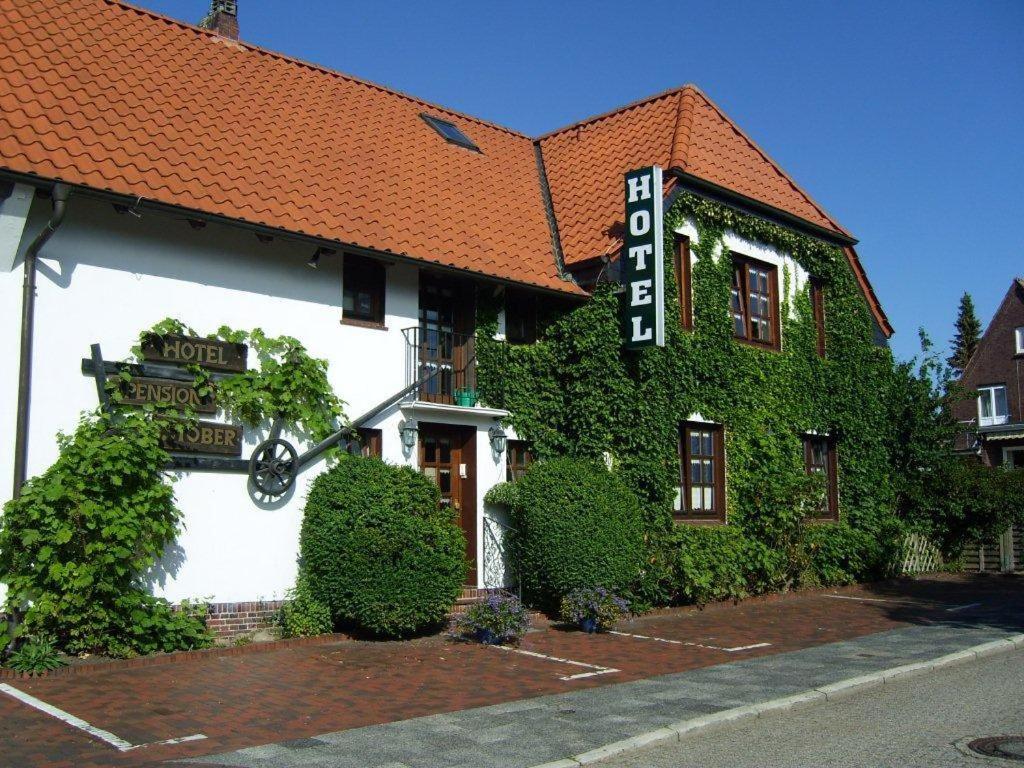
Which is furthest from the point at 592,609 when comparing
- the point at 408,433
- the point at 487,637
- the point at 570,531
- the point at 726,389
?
the point at 726,389

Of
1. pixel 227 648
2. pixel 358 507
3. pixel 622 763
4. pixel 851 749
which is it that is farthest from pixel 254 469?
pixel 851 749

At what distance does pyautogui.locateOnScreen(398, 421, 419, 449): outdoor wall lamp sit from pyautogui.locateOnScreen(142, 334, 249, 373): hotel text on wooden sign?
250 cm

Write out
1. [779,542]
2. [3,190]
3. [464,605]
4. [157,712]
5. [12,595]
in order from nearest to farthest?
[157,712], [12,595], [3,190], [464,605], [779,542]

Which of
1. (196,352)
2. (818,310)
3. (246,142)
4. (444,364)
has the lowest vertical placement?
(196,352)

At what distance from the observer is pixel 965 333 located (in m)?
71.1

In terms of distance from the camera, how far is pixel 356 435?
1346cm

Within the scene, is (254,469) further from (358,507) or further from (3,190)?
(3,190)

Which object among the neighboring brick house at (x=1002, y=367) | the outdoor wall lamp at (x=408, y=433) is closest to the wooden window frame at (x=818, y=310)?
the outdoor wall lamp at (x=408, y=433)

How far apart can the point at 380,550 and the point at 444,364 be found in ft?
12.8

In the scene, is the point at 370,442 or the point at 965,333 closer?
the point at 370,442

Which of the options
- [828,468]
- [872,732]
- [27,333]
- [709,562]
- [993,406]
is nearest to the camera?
[872,732]

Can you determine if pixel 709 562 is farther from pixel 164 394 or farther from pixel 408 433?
pixel 164 394

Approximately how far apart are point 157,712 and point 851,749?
5496mm

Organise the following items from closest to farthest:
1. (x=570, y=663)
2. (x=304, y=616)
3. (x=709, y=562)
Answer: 1. (x=570, y=663)
2. (x=304, y=616)
3. (x=709, y=562)
